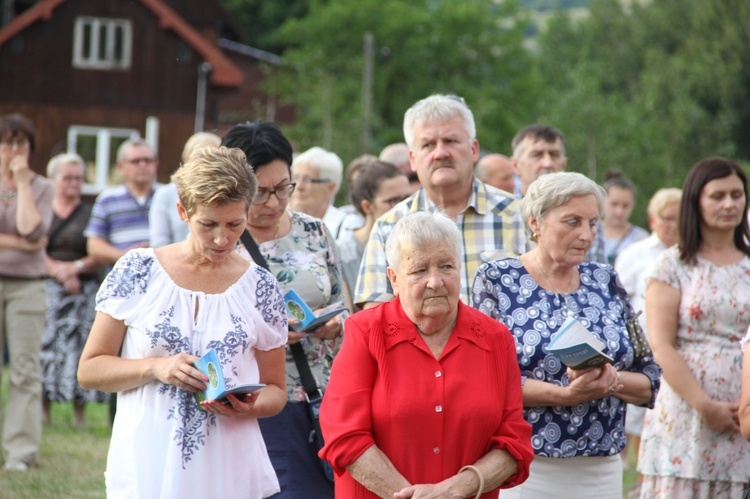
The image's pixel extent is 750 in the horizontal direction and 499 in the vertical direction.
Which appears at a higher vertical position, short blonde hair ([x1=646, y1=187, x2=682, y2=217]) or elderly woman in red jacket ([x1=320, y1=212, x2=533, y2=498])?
short blonde hair ([x1=646, y1=187, x2=682, y2=217])

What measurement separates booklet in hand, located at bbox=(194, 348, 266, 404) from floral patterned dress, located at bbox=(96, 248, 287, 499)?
6.0 inches

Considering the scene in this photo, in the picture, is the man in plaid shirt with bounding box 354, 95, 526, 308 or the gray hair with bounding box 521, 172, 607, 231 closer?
the gray hair with bounding box 521, 172, 607, 231

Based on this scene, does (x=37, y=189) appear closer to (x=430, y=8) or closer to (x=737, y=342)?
(x=737, y=342)

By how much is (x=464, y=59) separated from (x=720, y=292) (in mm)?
47739

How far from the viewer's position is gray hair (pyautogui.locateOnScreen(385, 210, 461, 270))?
417 cm

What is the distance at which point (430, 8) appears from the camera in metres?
55.8

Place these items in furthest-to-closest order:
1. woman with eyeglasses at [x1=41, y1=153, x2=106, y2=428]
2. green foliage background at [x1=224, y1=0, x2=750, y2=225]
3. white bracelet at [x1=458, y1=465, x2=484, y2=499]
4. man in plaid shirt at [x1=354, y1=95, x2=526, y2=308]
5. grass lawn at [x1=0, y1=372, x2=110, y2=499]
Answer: green foliage background at [x1=224, y1=0, x2=750, y2=225] < woman with eyeglasses at [x1=41, y1=153, x2=106, y2=428] < grass lawn at [x1=0, y1=372, x2=110, y2=499] < man in plaid shirt at [x1=354, y1=95, x2=526, y2=308] < white bracelet at [x1=458, y1=465, x2=484, y2=499]

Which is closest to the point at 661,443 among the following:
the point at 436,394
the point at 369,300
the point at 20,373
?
the point at 369,300

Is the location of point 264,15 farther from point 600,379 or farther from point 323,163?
point 600,379

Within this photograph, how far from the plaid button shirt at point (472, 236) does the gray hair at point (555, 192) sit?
37cm

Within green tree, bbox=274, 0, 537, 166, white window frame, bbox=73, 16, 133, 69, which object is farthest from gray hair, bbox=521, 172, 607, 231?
green tree, bbox=274, 0, 537, 166

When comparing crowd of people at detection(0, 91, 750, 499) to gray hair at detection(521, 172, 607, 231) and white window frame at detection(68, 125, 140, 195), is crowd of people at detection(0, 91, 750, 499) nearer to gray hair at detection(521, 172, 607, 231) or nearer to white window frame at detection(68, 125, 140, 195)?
gray hair at detection(521, 172, 607, 231)

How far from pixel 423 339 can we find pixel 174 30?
3597 centimetres

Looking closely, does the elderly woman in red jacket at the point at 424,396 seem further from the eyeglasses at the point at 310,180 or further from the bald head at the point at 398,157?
the bald head at the point at 398,157
